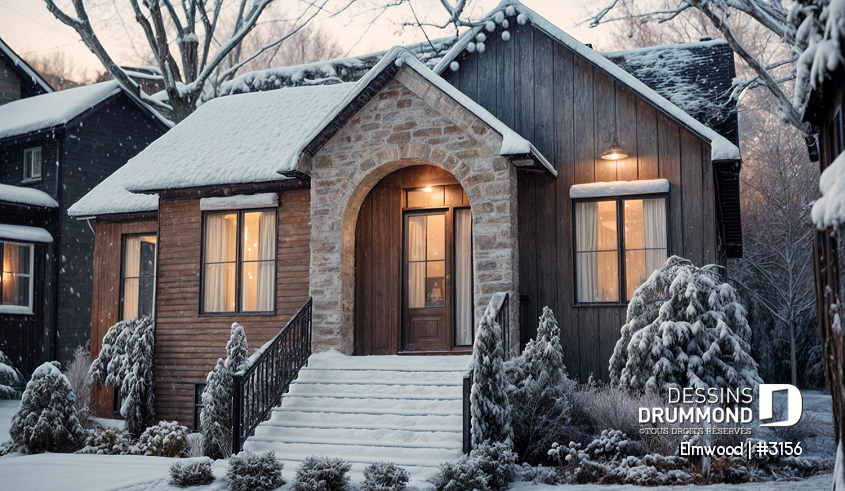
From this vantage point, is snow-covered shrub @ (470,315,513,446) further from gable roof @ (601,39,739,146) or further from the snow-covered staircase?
gable roof @ (601,39,739,146)

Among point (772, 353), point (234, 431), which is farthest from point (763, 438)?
point (772, 353)

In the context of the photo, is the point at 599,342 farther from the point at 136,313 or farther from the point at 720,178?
the point at 136,313

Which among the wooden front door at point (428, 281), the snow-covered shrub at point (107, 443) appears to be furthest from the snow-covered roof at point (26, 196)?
the wooden front door at point (428, 281)

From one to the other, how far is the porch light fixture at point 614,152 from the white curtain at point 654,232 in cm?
78

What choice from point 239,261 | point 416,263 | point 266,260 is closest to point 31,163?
point 239,261

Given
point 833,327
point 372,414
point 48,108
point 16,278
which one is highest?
point 48,108

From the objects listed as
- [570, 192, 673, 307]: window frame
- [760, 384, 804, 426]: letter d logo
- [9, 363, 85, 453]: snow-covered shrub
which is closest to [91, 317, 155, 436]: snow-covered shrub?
[9, 363, 85, 453]: snow-covered shrub

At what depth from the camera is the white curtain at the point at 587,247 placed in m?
11.9

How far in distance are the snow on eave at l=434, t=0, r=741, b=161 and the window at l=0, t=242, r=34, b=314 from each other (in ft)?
40.0

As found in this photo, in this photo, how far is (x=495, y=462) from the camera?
8031mm

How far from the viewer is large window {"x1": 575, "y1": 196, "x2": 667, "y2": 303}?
1172cm

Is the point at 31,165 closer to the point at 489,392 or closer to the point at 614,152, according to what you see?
the point at 614,152

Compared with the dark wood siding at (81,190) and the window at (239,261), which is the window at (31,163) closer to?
the dark wood siding at (81,190)

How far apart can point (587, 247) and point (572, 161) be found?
1339 millimetres
